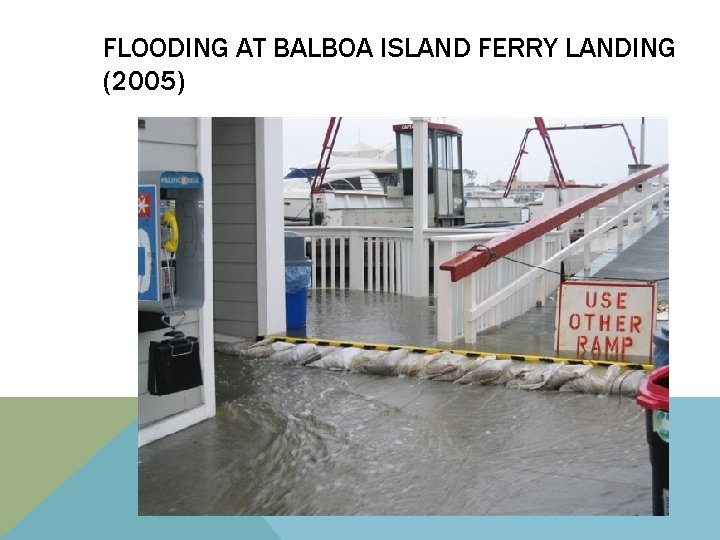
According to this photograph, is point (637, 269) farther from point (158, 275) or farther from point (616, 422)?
point (158, 275)

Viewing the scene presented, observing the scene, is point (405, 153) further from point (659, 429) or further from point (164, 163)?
point (659, 429)

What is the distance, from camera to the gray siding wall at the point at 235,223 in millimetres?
8242

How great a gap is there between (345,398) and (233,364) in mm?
1535

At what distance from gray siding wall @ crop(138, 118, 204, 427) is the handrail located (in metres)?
2.48

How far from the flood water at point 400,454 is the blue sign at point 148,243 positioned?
41.3 inches

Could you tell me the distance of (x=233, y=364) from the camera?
24.6 feet

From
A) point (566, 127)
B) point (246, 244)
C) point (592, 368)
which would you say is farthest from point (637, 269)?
point (566, 127)

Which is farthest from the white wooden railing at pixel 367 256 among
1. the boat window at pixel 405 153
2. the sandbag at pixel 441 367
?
the boat window at pixel 405 153

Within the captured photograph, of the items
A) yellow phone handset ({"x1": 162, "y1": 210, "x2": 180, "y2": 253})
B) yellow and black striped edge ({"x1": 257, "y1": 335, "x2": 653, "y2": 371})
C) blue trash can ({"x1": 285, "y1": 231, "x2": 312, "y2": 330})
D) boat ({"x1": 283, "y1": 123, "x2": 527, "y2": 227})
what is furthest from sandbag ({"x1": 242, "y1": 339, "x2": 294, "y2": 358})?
boat ({"x1": 283, "y1": 123, "x2": 527, "y2": 227})

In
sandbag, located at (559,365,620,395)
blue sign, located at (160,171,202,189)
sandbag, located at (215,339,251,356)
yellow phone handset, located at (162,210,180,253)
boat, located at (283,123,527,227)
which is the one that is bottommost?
sandbag, located at (559,365,620,395)

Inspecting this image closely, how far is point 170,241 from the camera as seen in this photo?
5.25 metres

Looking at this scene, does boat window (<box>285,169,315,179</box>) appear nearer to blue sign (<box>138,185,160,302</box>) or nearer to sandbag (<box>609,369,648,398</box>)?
sandbag (<box>609,369,648,398</box>)

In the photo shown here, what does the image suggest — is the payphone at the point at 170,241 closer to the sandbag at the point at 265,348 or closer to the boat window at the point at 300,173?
the sandbag at the point at 265,348

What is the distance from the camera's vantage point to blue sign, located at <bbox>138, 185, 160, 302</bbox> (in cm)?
503
